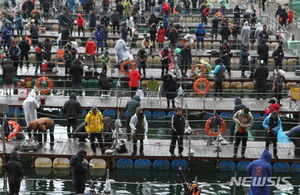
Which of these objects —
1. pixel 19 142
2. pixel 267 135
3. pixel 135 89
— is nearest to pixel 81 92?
pixel 135 89

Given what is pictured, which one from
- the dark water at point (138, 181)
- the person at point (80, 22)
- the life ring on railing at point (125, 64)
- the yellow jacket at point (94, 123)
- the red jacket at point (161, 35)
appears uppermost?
the person at point (80, 22)

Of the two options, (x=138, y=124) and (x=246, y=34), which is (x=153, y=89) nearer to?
(x=138, y=124)

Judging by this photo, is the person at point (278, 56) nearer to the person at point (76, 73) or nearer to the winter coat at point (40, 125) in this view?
the person at point (76, 73)

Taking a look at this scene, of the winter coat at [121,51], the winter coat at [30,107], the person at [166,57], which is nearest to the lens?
the winter coat at [30,107]

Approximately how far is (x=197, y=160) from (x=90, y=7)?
25741 mm

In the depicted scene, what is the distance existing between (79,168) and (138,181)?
400 centimetres

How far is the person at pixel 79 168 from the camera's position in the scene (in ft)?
65.8

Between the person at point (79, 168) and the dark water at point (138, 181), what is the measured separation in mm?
1341

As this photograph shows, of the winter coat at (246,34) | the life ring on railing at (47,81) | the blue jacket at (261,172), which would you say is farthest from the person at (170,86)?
the winter coat at (246,34)

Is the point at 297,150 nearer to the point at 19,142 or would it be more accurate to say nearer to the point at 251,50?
the point at 19,142

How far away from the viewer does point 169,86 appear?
2936 cm

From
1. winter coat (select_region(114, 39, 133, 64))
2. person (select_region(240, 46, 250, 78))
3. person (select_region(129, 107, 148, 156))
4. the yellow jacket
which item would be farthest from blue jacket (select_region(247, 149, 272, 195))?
winter coat (select_region(114, 39, 133, 64))

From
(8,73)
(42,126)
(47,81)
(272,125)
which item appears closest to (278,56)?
(47,81)

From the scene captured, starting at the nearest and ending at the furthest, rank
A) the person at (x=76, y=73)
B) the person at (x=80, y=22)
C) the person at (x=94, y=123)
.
Result: 1. the person at (x=94, y=123)
2. the person at (x=76, y=73)
3. the person at (x=80, y=22)
